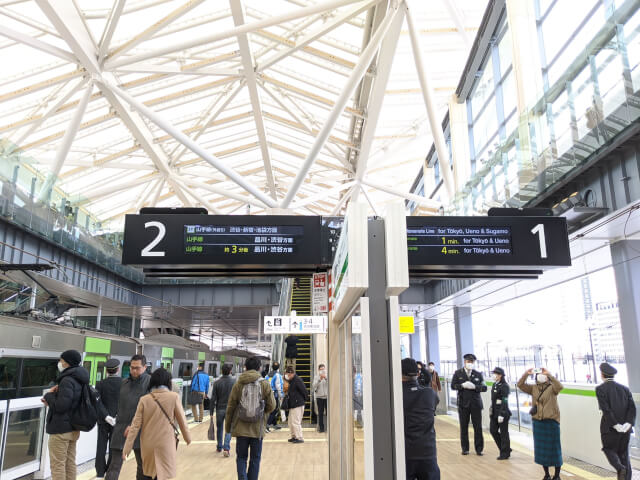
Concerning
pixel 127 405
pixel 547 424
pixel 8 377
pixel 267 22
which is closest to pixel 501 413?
pixel 547 424

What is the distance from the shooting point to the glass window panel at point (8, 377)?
741 centimetres

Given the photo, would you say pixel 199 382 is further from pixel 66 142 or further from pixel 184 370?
pixel 66 142

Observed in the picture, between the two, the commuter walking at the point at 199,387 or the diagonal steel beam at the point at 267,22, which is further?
the commuter walking at the point at 199,387

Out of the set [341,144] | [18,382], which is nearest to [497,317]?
[341,144]

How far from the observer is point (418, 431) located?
14.7 feet

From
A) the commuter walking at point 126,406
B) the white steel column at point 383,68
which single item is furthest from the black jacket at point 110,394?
the white steel column at point 383,68

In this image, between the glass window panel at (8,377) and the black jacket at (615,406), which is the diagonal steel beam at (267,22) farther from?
the black jacket at (615,406)

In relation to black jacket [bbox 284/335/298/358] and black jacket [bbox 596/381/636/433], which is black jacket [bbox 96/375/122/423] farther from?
black jacket [bbox 284/335/298/358]

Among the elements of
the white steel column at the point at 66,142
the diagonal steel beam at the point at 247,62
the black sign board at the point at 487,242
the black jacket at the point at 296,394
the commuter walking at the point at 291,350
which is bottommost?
Result: the black jacket at the point at 296,394

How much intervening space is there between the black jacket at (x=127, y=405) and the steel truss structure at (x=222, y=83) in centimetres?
836

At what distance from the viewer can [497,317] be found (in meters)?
20.3

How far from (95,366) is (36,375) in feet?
6.82

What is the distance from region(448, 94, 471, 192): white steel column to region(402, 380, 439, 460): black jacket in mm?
16624

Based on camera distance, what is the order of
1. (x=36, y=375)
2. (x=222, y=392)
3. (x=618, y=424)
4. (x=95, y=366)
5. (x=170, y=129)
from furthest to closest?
(x=170, y=129) → (x=95, y=366) → (x=222, y=392) → (x=36, y=375) → (x=618, y=424)
